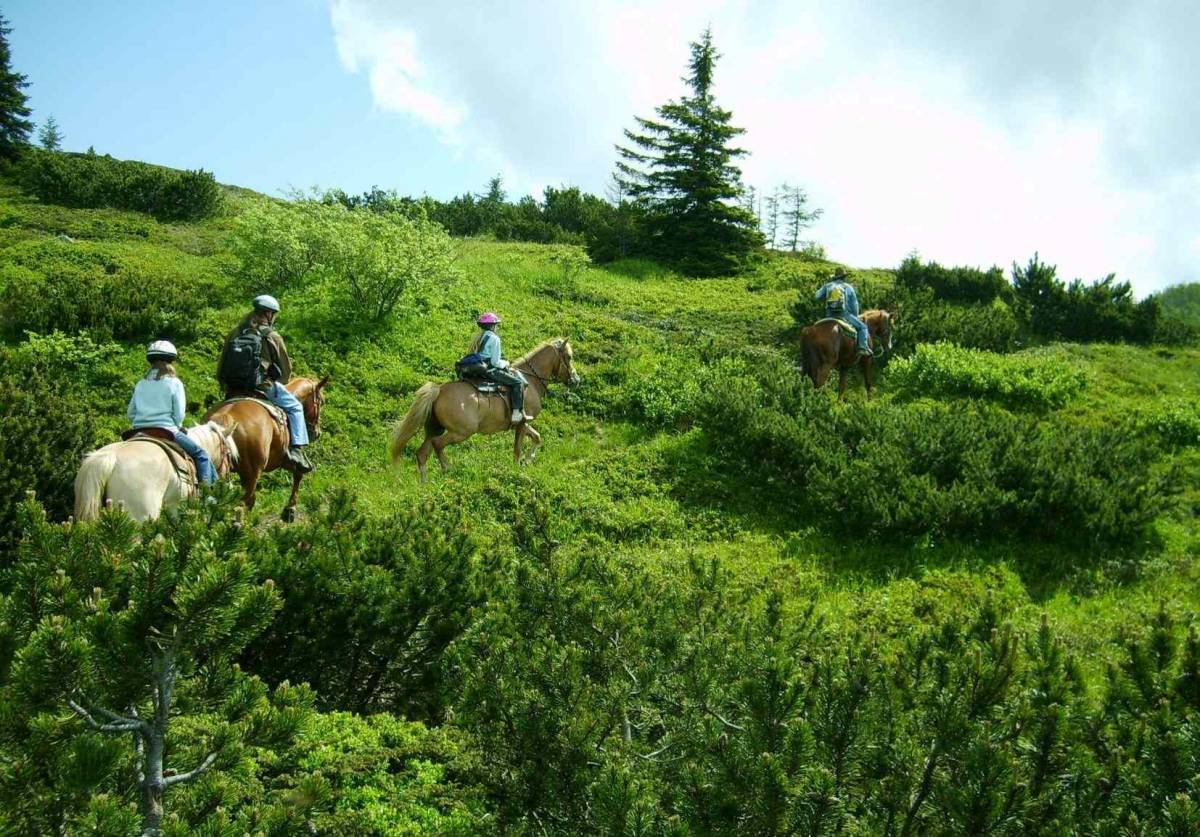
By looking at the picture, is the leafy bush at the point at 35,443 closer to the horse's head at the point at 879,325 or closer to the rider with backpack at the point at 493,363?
the rider with backpack at the point at 493,363

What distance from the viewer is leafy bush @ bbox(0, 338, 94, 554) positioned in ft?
26.7

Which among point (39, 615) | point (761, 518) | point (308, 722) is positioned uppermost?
point (39, 615)

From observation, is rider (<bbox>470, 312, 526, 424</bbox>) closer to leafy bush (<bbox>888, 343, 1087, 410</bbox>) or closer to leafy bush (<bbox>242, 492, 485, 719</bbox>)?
leafy bush (<bbox>242, 492, 485, 719</bbox>)

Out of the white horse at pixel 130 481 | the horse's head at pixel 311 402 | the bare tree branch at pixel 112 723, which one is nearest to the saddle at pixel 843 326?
the horse's head at pixel 311 402

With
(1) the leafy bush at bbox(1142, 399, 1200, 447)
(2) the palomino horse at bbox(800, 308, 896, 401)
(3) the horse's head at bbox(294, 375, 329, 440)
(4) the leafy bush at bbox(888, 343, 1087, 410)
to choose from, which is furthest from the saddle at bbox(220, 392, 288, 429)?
Result: (1) the leafy bush at bbox(1142, 399, 1200, 447)

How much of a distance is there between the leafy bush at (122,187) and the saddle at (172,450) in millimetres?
23937

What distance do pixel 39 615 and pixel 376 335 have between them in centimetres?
1608

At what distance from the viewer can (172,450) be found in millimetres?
7570

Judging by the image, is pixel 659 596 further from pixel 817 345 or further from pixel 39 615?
pixel 817 345

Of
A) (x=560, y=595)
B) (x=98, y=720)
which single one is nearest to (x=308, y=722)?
(x=98, y=720)

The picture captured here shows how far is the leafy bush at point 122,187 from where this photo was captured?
2731 cm

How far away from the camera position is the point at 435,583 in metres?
5.79

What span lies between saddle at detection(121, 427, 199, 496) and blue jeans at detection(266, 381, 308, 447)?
2346mm

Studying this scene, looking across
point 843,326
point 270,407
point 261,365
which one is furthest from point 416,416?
point 843,326
